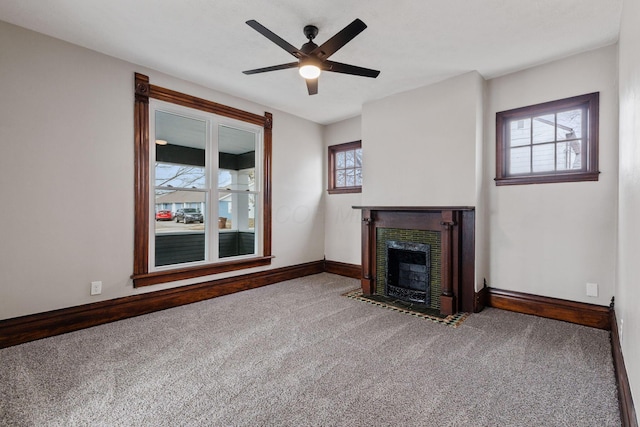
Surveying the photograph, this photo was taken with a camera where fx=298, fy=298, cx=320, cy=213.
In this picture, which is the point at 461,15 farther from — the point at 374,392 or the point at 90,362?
the point at 90,362

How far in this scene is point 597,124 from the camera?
2924 mm

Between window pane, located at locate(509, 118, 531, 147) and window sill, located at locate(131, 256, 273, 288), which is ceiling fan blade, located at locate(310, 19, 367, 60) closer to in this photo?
window pane, located at locate(509, 118, 531, 147)

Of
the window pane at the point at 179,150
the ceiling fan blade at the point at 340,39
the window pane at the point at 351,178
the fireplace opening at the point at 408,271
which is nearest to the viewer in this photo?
the ceiling fan blade at the point at 340,39

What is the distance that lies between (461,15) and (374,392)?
293 centimetres

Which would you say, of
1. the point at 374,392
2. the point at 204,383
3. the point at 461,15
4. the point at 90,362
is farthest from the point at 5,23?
the point at 374,392

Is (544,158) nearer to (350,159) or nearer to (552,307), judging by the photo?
(552,307)

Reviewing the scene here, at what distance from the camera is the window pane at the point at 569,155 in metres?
3.08

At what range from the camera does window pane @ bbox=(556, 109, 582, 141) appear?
3.08 m

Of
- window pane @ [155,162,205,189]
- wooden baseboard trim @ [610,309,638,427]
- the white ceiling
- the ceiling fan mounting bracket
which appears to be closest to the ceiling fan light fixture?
the ceiling fan mounting bracket

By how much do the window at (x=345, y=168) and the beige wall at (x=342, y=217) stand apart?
0.30 ft

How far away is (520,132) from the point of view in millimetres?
3447

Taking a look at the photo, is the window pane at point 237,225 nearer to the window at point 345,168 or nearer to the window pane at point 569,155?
the window at point 345,168

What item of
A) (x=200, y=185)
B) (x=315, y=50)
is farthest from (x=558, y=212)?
(x=200, y=185)

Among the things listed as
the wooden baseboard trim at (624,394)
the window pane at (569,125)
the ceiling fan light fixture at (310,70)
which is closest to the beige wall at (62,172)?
the ceiling fan light fixture at (310,70)
